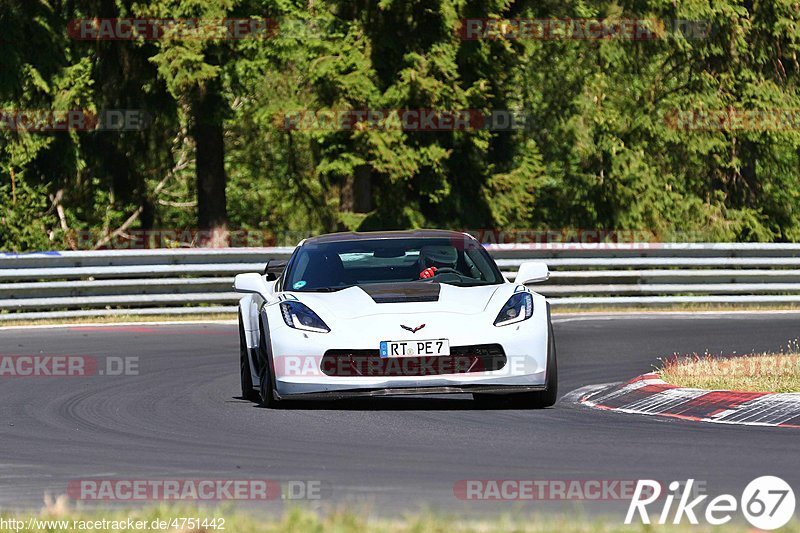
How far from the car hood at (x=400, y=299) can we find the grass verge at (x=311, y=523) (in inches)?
162

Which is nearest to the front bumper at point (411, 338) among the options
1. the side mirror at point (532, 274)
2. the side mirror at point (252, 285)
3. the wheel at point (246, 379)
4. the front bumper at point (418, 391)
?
the front bumper at point (418, 391)

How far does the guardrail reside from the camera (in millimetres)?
21875

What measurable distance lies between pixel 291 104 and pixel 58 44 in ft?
15.9

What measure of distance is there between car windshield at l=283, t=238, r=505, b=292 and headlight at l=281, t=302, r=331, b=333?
57 cm

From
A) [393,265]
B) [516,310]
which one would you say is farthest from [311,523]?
[393,265]

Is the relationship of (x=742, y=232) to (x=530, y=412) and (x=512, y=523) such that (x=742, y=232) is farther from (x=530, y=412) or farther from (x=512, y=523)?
(x=512, y=523)

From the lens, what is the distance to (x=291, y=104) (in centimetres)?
3200

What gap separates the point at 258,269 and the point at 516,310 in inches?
479

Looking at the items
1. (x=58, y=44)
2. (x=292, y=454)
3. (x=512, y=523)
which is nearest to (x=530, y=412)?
(x=292, y=454)

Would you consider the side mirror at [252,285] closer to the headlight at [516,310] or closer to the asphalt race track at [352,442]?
the asphalt race track at [352,442]

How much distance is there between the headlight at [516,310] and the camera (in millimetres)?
10586

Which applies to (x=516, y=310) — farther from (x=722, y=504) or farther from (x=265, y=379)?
(x=722, y=504)

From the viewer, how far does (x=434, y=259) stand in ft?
39.3

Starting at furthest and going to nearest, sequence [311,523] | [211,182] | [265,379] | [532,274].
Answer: [211,182]
[532,274]
[265,379]
[311,523]
